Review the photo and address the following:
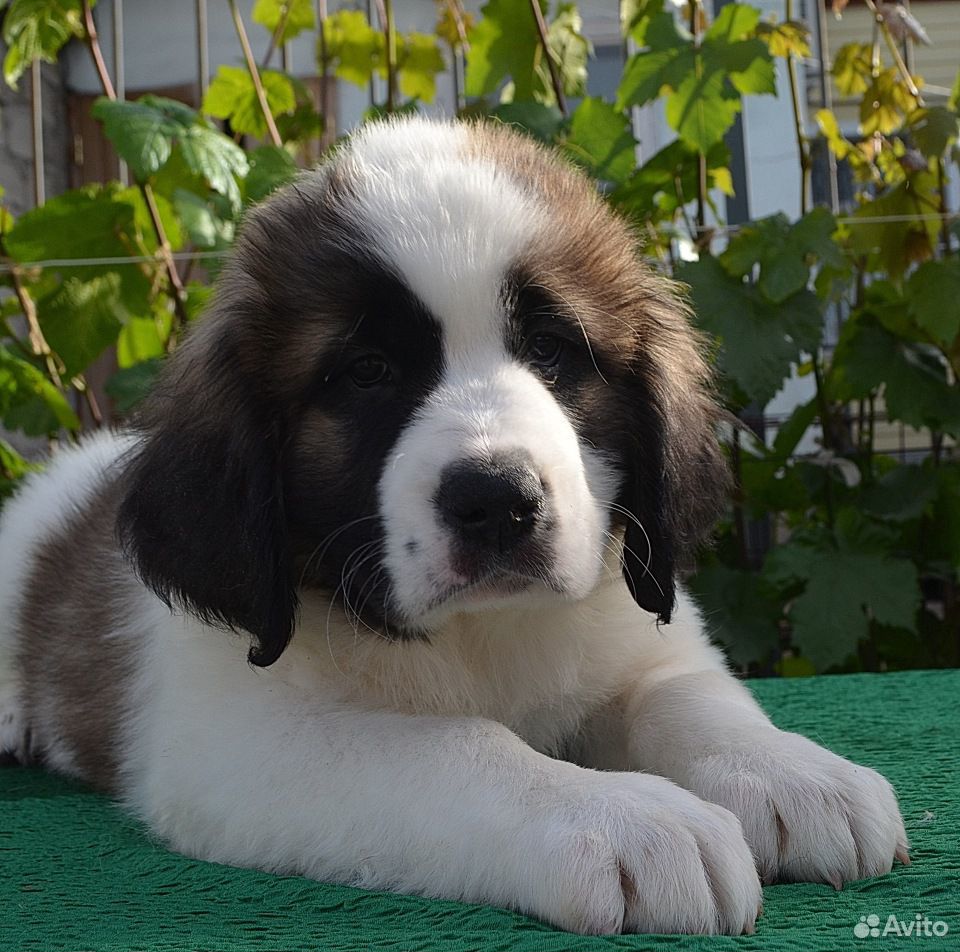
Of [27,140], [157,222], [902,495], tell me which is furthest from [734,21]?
[27,140]

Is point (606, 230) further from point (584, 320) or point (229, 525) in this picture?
point (229, 525)

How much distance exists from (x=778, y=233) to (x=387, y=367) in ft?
7.65

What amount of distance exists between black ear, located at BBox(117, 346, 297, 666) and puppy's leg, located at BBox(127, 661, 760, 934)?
156 mm

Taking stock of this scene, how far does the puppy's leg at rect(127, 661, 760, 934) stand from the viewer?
60.4 inches

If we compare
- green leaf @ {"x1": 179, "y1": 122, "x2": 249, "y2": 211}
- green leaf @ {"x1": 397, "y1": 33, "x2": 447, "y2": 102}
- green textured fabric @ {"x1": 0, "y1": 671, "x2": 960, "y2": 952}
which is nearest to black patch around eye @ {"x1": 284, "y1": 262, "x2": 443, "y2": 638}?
green textured fabric @ {"x1": 0, "y1": 671, "x2": 960, "y2": 952}

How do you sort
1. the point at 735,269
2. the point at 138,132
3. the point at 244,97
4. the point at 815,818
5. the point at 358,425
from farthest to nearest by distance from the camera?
the point at 244,97 < the point at 735,269 < the point at 138,132 < the point at 358,425 < the point at 815,818

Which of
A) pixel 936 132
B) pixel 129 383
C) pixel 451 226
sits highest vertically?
pixel 451 226

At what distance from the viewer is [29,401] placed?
445 cm

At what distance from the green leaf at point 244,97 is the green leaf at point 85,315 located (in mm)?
834

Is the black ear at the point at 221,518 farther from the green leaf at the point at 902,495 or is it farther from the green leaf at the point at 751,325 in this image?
the green leaf at the point at 902,495

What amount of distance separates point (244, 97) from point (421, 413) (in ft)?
10.6

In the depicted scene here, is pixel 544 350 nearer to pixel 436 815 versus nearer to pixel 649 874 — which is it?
pixel 436 815

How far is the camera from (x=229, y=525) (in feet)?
6.99

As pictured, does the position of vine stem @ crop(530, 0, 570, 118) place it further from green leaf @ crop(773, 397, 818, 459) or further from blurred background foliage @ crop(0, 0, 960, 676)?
green leaf @ crop(773, 397, 818, 459)
